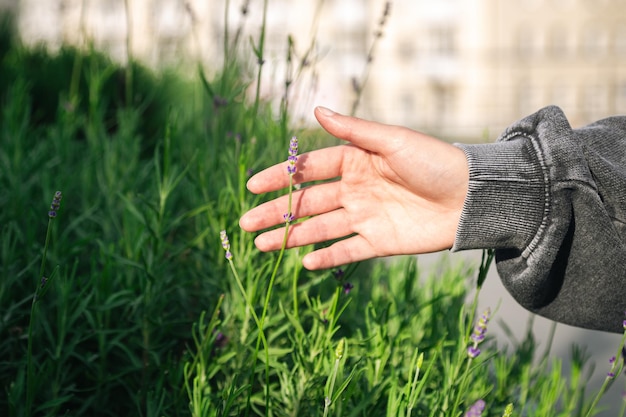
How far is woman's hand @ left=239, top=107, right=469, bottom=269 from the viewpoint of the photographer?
5.41 ft

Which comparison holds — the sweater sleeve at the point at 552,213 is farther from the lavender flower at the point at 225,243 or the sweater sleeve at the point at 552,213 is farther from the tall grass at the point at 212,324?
the lavender flower at the point at 225,243

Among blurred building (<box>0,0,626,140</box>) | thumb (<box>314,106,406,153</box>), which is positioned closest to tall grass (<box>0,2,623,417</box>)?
thumb (<box>314,106,406,153</box>)

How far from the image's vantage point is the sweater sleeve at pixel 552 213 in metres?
1.61

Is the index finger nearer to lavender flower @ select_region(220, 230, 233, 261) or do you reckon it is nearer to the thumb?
the thumb

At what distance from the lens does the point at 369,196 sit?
1.85m

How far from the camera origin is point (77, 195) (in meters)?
2.69

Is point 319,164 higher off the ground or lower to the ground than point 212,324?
higher

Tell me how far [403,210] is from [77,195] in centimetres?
149

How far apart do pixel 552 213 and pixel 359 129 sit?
0.51m

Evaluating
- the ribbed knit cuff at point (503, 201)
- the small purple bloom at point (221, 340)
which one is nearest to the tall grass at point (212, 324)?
the small purple bloom at point (221, 340)

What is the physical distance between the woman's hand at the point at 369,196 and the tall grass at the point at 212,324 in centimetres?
8

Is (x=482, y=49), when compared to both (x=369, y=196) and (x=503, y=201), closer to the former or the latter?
(x=369, y=196)

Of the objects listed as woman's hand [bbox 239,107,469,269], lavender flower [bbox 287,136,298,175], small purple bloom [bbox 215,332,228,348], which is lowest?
small purple bloom [bbox 215,332,228,348]

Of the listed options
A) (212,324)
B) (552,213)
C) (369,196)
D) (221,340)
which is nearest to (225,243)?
(212,324)
